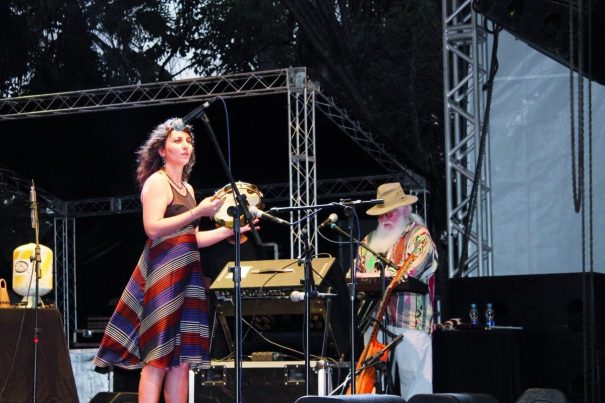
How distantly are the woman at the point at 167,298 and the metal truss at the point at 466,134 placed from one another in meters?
2.81

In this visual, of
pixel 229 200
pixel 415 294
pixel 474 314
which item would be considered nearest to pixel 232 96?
pixel 415 294

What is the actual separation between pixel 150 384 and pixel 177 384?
13 cm

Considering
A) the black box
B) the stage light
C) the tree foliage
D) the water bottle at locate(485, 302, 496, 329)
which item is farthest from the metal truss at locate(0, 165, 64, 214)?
the water bottle at locate(485, 302, 496, 329)

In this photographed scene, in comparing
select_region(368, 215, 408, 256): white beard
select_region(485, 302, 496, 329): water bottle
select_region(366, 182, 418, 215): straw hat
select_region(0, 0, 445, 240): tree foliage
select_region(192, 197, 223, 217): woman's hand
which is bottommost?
select_region(485, 302, 496, 329): water bottle

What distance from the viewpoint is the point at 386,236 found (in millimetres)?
7125

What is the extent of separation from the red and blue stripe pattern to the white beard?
6.09ft

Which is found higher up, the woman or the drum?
the drum

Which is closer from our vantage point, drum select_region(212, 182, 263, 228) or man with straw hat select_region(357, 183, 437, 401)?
drum select_region(212, 182, 263, 228)

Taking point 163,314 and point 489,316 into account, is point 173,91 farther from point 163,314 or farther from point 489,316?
point 163,314

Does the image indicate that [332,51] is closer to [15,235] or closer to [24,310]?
[15,235]

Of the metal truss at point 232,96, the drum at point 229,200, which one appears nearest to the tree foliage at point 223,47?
the metal truss at point 232,96

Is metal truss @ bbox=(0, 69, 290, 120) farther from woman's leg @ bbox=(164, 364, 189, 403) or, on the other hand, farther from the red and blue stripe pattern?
woman's leg @ bbox=(164, 364, 189, 403)

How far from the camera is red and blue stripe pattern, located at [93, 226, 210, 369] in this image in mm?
5375

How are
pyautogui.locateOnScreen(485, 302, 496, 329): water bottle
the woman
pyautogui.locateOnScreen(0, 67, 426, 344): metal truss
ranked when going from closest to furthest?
1. the woman
2. pyautogui.locateOnScreen(485, 302, 496, 329): water bottle
3. pyautogui.locateOnScreen(0, 67, 426, 344): metal truss
